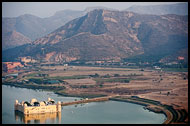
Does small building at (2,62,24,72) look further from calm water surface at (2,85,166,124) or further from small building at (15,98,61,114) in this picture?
small building at (15,98,61,114)

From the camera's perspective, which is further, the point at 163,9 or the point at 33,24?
the point at 163,9

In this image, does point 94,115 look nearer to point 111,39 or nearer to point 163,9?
point 111,39

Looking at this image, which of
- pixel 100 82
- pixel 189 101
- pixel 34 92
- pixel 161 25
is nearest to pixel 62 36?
pixel 161 25

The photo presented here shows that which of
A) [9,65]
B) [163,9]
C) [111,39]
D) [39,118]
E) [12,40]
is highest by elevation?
[163,9]

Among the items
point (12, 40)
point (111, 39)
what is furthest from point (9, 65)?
point (12, 40)

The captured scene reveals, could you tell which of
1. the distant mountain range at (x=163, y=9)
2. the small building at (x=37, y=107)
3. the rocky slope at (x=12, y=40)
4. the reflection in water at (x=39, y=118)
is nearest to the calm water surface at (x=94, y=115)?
the reflection in water at (x=39, y=118)

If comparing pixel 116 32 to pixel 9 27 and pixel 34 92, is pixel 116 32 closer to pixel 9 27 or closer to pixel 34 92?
pixel 34 92

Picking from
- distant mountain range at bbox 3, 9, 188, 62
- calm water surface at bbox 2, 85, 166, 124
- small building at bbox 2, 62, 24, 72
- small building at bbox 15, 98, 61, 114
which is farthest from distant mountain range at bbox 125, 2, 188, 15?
small building at bbox 15, 98, 61, 114

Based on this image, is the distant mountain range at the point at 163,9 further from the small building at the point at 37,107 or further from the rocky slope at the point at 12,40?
the small building at the point at 37,107
